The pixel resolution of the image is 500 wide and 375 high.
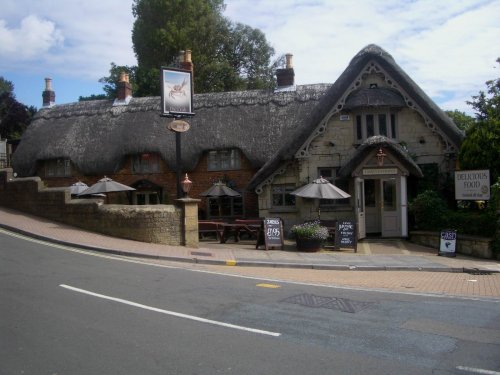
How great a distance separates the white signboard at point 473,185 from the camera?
53.0ft

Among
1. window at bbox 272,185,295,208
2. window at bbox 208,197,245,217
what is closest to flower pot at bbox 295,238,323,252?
window at bbox 272,185,295,208

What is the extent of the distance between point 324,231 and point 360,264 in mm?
3003

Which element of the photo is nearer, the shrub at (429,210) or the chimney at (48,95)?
the shrub at (429,210)

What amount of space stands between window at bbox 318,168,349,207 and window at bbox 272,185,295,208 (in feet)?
4.38

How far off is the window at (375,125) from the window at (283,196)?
3593 millimetres

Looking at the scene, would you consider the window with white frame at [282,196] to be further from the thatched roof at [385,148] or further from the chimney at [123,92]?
the chimney at [123,92]

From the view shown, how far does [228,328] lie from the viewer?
662cm

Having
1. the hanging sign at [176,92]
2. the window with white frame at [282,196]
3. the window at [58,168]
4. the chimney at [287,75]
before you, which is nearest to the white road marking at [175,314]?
the hanging sign at [176,92]

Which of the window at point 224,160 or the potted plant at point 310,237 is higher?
the window at point 224,160

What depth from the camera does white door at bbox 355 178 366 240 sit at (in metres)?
18.8

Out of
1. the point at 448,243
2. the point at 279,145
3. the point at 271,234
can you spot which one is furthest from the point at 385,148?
the point at 279,145

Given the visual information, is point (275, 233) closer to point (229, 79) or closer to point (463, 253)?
point (463, 253)

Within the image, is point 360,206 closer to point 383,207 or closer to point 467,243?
point 383,207

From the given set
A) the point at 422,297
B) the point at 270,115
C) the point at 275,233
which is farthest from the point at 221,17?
the point at 422,297
